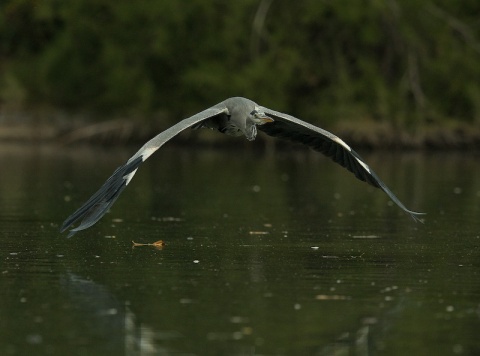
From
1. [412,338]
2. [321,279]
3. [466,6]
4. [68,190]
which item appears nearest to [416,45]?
[466,6]

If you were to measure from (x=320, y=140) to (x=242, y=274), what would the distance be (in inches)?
126

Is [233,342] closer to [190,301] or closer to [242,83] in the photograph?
[190,301]

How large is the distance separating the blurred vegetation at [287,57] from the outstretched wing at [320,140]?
20.3 metres

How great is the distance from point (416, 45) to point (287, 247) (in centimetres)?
2289

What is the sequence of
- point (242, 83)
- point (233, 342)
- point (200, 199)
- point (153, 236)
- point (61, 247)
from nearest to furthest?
1. point (233, 342)
2. point (61, 247)
3. point (153, 236)
4. point (200, 199)
5. point (242, 83)

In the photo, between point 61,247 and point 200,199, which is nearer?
point 61,247

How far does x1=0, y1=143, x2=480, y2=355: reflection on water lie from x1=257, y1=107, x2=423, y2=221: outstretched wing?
718 mm

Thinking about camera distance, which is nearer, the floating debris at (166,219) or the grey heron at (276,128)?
the grey heron at (276,128)

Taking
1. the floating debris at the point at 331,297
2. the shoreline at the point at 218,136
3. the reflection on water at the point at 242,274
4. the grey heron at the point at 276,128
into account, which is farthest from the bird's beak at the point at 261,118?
the shoreline at the point at 218,136

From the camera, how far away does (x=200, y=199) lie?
18.1 metres

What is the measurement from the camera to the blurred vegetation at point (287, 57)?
1346 inches

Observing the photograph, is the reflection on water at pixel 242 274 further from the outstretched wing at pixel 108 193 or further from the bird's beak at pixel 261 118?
the bird's beak at pixel 261 118

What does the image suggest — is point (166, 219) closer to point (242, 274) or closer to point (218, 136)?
point (242, 274)

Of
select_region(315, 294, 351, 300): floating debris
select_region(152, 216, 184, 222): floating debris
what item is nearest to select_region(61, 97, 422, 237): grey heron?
select_region(152, 216, 184, 222): floating debris
